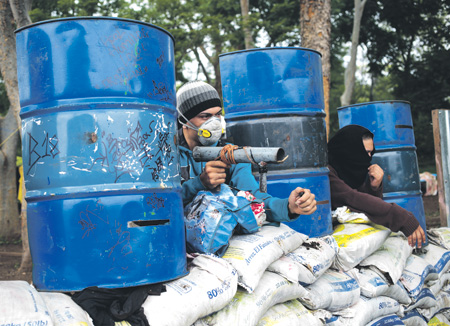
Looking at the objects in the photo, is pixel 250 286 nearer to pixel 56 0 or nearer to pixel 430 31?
pixel 56 0

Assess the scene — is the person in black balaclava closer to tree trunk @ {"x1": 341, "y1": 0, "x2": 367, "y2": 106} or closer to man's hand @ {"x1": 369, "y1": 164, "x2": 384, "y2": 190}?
man's hand @ {"x1": 369, "y1": 164, "x2": 384, "y2": 190}

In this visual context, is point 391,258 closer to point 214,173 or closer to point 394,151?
point 394,151

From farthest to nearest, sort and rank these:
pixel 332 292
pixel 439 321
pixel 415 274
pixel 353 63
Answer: pixel 353 63
pixel 439 321
pixel 415 274
pixel 332 292

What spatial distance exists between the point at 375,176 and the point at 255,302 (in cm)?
223

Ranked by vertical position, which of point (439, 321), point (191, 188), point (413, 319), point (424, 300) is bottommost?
point (439, 321)

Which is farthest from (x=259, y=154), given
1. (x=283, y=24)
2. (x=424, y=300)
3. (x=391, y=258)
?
(x=283, y=24)

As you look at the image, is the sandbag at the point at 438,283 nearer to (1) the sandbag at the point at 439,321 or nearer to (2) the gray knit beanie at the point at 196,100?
(1) the sandbag at the point at 439,321

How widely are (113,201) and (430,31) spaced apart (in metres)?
18.9

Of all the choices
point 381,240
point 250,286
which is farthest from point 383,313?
point 250,286

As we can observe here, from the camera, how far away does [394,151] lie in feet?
15.4

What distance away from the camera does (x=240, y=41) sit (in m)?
15.2

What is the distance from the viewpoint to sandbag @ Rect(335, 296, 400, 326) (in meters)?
3.25

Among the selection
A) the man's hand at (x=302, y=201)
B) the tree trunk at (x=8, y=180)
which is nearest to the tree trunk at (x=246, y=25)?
the tree trunk at (x=8, y=180)

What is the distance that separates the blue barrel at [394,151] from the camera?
15.3 ft
